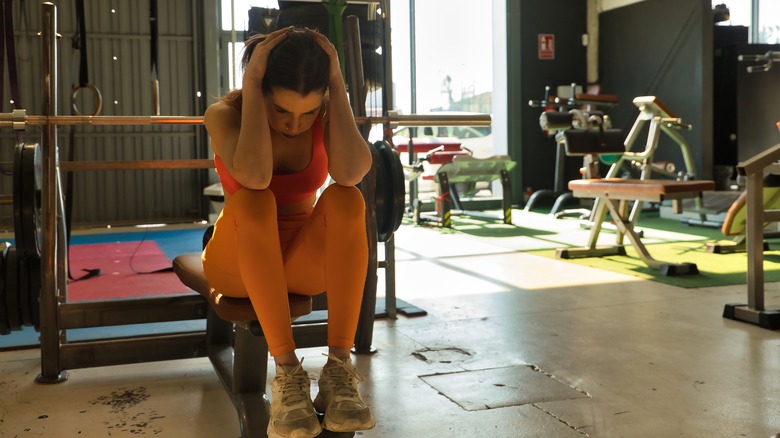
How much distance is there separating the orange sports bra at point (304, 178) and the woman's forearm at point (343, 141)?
0.10 meters

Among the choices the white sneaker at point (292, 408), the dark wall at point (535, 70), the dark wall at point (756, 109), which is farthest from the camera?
the dark wall at point (535, 70)

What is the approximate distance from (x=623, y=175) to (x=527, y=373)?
21.0ft

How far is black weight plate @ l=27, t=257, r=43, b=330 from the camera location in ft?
7.73

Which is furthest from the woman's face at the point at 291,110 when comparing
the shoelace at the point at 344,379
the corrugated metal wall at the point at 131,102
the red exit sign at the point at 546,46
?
the red exit sign at the point at 546,46

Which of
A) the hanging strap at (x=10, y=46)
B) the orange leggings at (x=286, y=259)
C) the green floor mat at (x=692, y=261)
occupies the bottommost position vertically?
the green floor mat at (x=692, y=261)

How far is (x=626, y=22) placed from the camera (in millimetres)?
8477

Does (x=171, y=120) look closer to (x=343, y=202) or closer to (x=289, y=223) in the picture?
(x=289, y=223)

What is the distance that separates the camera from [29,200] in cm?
224

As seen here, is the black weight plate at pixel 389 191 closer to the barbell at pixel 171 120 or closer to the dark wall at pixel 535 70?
the barbell at pixel 171 120

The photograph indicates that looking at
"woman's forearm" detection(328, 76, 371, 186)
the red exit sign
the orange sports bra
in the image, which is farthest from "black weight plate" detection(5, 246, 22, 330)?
the red exit sign

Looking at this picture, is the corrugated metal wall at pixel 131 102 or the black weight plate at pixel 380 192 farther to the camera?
the corrugated metal wall at pixel 131 102

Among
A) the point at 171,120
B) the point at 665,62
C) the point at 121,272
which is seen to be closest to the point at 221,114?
the point at 171,120

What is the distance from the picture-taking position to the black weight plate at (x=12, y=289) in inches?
91.6

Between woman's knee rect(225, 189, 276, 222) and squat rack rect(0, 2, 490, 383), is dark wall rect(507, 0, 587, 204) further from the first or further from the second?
woman's knee rect(225, 189, 276, 222)
